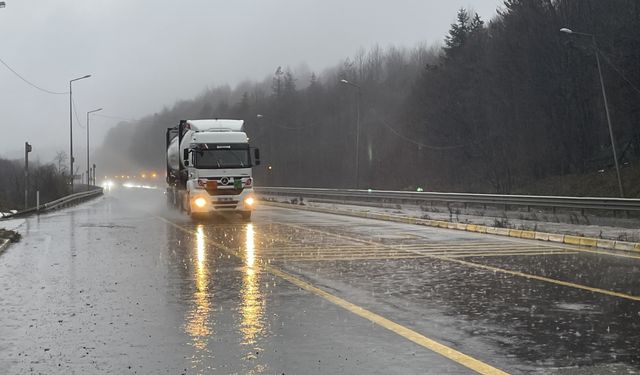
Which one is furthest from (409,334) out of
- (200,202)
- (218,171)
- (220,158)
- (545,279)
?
(220,158)

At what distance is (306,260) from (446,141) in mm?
45985

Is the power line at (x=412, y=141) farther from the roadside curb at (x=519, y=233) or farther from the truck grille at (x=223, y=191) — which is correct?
the truck grille at (x=223, y=191)

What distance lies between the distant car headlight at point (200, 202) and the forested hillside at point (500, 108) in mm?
17066

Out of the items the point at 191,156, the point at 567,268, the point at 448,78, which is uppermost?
the point at 448,78

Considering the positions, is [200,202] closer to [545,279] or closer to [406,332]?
[545,279]

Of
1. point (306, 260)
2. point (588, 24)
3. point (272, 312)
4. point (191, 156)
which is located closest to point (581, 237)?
point (306, 260)

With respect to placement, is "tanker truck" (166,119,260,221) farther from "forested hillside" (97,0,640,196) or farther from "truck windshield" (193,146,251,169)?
"forested hillside" (97,0,640,196)

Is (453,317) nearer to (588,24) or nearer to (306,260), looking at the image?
(306,260)

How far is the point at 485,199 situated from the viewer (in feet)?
80.5

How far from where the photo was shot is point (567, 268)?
35.0 ft

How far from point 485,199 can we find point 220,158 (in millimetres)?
11202

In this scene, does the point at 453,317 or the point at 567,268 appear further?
the point at 567,268

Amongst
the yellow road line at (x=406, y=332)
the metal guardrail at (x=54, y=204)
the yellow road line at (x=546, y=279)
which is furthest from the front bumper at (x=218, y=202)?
the yellow road line at (x=406, y=332)

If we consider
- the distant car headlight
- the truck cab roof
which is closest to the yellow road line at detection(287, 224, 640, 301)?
the distant car headlight
